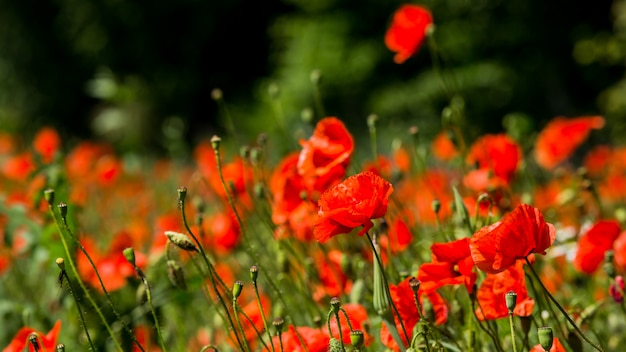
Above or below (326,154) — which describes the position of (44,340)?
below

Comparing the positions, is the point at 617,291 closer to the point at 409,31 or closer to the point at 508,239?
the point at 508,239

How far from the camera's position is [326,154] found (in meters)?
1.82

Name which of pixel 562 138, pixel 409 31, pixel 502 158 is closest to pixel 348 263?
pixel 502 158

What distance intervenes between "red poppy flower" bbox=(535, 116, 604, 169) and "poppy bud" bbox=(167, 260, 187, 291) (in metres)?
1.55

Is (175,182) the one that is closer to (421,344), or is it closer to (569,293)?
(569,293)

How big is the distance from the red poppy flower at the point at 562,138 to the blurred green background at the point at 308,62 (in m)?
3.08

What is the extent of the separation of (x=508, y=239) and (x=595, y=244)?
58 centimetres

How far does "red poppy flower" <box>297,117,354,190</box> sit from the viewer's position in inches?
70.7

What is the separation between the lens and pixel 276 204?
216 cm

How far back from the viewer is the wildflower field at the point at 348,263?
1.45 m

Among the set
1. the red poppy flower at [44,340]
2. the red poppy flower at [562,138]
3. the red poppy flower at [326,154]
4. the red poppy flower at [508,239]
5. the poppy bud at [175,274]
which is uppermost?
the red poppy flower at [562,138]

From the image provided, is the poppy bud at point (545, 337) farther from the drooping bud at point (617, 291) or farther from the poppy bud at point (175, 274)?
the poppy bud at point (175, 274)

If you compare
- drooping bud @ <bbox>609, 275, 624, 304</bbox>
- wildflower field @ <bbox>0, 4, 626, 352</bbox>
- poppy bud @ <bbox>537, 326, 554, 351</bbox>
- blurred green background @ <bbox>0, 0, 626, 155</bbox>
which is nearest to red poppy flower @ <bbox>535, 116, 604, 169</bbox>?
wildflower field @ <bbox>0, 4, 626, 352</bbox>

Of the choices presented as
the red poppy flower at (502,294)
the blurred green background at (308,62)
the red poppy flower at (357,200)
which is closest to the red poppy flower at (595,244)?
the red poppy flower at (502,294)
